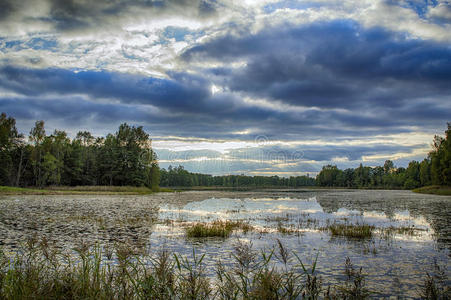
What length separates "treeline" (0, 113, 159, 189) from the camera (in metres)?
80.6

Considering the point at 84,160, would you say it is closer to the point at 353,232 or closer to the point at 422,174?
the point at 353,232

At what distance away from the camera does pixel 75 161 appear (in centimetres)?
9281

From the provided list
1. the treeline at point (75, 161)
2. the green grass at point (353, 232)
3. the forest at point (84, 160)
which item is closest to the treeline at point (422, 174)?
the forest at point (84, 160)

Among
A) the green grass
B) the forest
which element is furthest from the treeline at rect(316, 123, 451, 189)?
the green grass

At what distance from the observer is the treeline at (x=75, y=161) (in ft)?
265

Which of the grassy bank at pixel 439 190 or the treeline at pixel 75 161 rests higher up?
the treeline at pixel 75 161

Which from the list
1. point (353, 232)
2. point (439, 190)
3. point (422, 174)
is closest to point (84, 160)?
point (353, 232)

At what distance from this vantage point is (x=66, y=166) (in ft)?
302

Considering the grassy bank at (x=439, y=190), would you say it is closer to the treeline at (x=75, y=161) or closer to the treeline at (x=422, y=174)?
the treeline at (x=422, y=174)

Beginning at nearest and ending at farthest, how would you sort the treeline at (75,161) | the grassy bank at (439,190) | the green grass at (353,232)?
the green grass at (353,232) → the grassy bank at (439,190) → the treeline at (75,161)

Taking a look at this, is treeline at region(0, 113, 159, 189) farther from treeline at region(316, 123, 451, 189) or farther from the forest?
treeline at region(316, 123, 451, 189)

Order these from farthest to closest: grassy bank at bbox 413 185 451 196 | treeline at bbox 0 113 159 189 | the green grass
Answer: treeline at bbox 0 113 159 189
grassy bank at bbox 413 185 451 196
the green grass

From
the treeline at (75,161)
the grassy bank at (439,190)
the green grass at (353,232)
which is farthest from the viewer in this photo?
the treeline at (75,161)

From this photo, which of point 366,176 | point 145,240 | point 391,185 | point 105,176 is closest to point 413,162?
point 391,185
